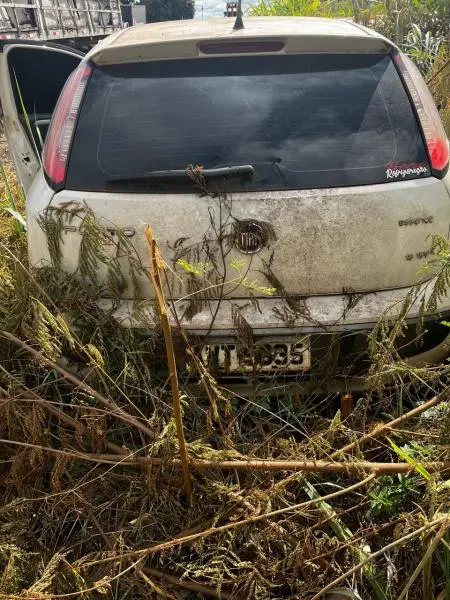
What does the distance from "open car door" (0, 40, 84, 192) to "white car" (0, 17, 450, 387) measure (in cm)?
118

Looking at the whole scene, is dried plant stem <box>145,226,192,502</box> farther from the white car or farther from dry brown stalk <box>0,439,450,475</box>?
the white car

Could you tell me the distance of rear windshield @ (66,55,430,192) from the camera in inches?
81.9

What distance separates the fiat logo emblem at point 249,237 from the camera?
2041 millimetres

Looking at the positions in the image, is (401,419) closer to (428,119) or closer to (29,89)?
(428,119)

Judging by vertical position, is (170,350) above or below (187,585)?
above

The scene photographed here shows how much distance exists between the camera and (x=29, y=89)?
3.97 metres

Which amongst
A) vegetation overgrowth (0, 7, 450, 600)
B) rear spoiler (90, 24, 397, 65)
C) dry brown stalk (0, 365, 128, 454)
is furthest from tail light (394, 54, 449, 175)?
dry brown stalk (0, 365, 128, 454)

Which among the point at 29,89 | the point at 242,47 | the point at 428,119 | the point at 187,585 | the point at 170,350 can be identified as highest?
the point at 242,47

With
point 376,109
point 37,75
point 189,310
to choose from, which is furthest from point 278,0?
point 189,310

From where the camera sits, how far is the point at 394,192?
206 centimetres

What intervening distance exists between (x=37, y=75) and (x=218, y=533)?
342 centimetres

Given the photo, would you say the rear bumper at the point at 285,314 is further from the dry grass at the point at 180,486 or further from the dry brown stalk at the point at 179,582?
the dry brown stalk at the point at 179,582

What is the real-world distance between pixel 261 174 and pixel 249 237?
244mm

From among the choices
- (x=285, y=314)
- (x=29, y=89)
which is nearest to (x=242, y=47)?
(x=285, y=314)
